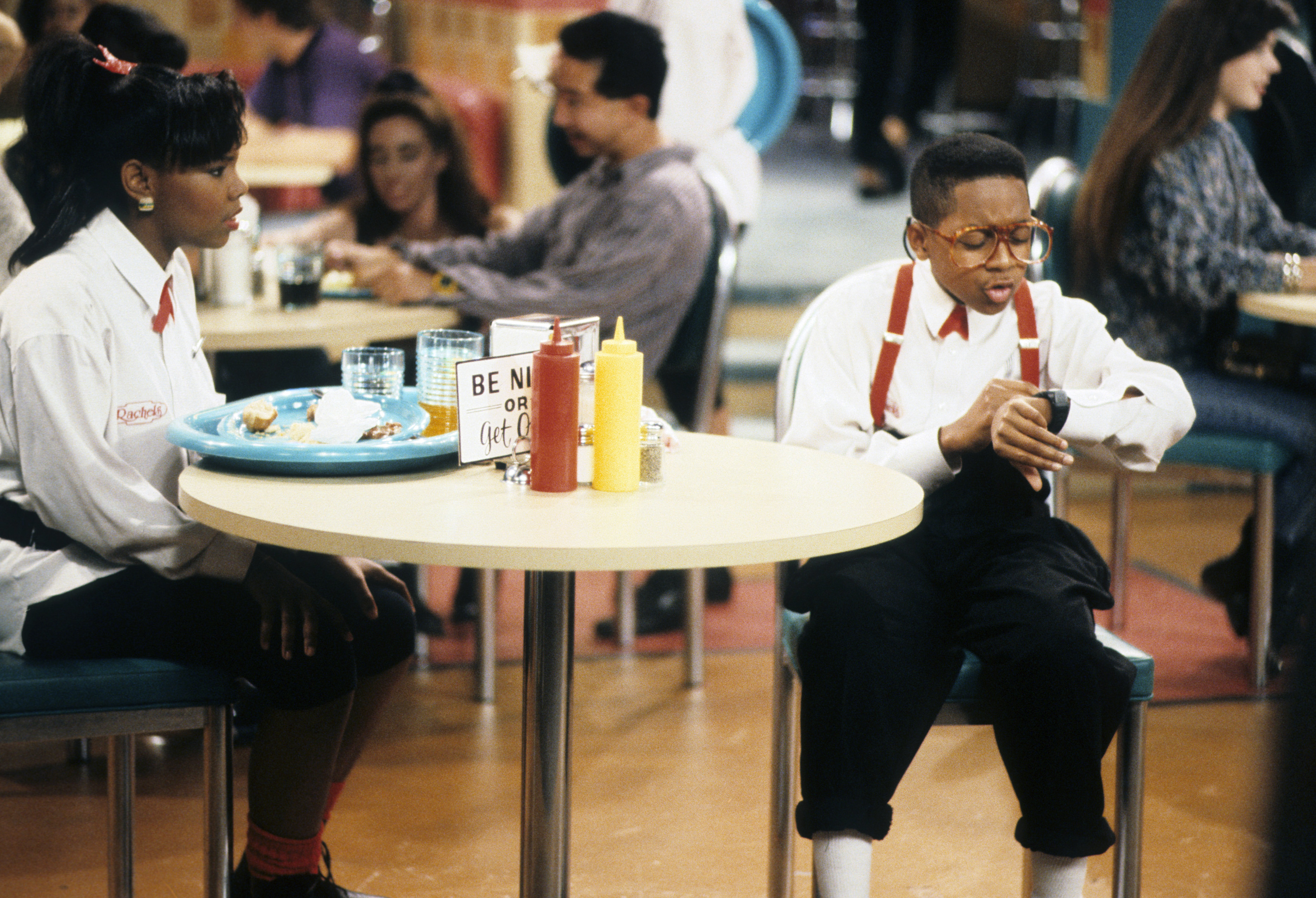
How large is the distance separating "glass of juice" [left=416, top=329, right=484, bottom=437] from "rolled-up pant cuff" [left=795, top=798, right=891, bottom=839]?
0.64 meters

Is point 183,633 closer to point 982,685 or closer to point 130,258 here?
point 130,258

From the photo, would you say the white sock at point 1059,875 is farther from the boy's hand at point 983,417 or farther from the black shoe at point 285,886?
the black shoe at point 285,886

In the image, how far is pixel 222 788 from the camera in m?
1.79

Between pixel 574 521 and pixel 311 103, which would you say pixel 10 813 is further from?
pixel 311 103

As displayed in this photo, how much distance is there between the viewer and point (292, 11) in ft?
15.5

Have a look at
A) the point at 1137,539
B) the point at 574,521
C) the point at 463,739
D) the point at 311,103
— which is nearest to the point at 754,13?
the point at 311,103

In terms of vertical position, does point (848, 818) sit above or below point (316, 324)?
below

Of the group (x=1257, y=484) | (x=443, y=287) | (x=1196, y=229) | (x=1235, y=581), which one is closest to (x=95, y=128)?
(x=443, y=287)

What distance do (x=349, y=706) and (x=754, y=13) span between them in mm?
3266

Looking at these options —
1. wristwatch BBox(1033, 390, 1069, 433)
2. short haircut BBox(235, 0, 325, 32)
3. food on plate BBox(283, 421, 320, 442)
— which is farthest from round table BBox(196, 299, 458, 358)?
short haircut BBox(235, 0, 325, 32)

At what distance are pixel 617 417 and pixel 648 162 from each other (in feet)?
5.13

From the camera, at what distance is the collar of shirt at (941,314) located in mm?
2033

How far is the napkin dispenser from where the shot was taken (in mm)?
1779

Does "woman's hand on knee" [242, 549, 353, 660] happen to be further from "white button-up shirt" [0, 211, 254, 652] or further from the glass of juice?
the glass of juice
